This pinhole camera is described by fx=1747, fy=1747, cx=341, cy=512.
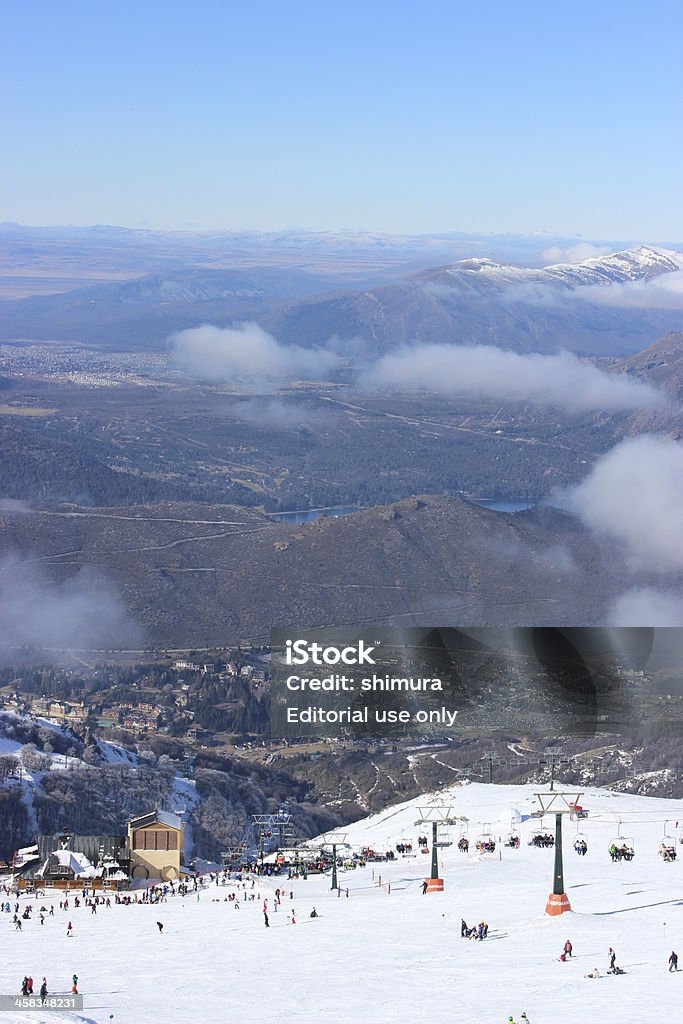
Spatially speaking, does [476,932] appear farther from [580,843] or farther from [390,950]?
Answer: [580,843]

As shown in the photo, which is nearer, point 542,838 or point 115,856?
point 542,838

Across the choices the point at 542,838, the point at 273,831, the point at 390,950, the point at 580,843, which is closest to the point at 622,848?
the point at 580,843

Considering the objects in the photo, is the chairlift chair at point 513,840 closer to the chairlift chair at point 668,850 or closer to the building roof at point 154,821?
the chairlift chair at point 668,850

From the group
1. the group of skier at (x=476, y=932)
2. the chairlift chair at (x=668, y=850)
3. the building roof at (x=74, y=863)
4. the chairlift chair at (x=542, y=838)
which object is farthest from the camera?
the building roof at (x=74, y=863)

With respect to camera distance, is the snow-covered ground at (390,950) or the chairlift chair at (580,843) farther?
the chairlift chair at (580,843)

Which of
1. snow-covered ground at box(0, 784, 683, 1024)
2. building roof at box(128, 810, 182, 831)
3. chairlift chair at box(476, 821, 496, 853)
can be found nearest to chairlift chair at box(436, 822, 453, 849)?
chairlift chair at box(476, 821, 496, 853)

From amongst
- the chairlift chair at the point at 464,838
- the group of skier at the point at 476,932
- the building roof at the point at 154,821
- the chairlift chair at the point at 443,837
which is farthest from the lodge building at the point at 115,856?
the group of skier at the point at 476,932
